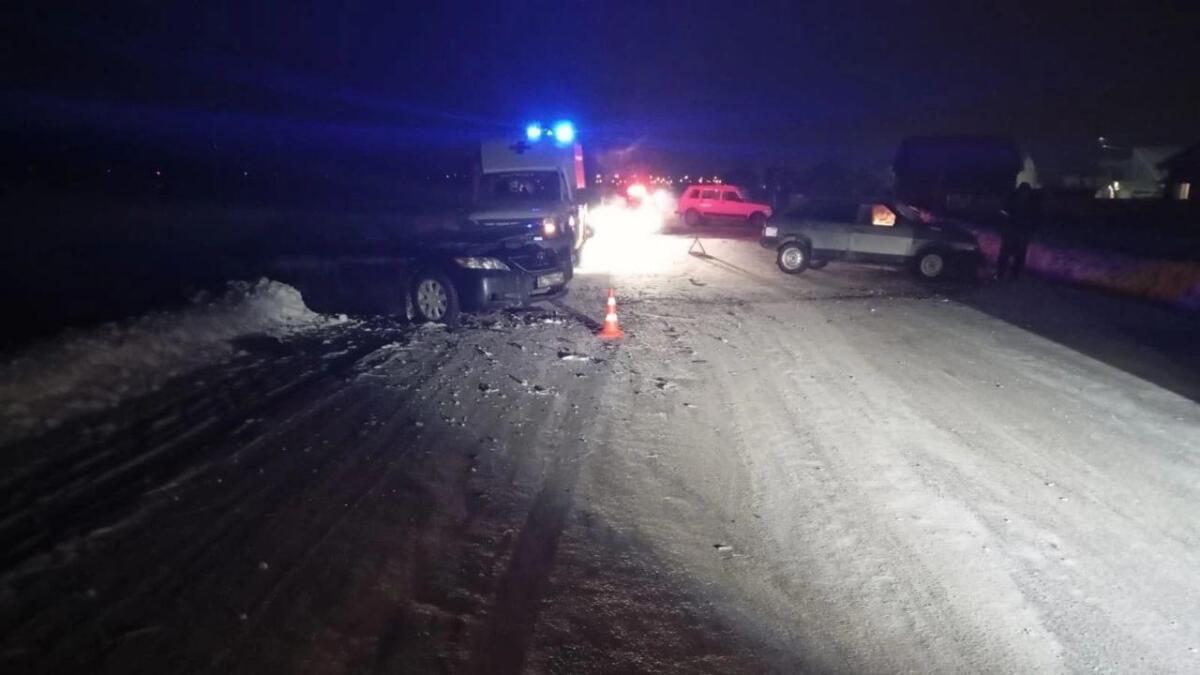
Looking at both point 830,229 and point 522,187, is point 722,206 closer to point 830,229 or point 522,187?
point 830,229

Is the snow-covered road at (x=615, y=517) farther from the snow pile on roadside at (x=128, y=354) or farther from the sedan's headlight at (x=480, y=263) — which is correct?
the sedan's headlight at (x=480, y=263)

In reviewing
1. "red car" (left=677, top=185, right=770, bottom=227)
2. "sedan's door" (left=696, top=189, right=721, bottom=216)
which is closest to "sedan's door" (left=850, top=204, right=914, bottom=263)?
"red car" (left=677, top=185, right=770, bottom=227)

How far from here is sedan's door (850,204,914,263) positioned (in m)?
15.7

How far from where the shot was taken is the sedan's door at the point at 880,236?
15.7 metres

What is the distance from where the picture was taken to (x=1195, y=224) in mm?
19562

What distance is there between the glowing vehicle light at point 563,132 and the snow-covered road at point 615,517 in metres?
8.90

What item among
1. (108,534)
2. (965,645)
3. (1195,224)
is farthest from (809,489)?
(1195,224)

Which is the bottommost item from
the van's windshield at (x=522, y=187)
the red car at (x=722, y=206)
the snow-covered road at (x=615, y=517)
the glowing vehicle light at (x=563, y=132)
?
the snow-covered road at (x=615, y=517)

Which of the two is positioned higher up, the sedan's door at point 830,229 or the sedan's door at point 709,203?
the sedan's door at point 709,203

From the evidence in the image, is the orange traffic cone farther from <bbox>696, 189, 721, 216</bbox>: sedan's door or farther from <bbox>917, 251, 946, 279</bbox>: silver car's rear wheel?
<bbox>696, 189, 721, 216</bbox>: sedan's door

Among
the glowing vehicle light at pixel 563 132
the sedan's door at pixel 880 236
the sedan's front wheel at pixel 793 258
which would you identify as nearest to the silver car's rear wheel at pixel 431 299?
the glowing vehicle light at pixel 563 132

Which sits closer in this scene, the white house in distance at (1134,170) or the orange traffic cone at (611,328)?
the orange traffic cone at (611,328)

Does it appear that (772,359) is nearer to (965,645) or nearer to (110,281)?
(965,645)

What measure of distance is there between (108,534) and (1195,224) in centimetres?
2455
